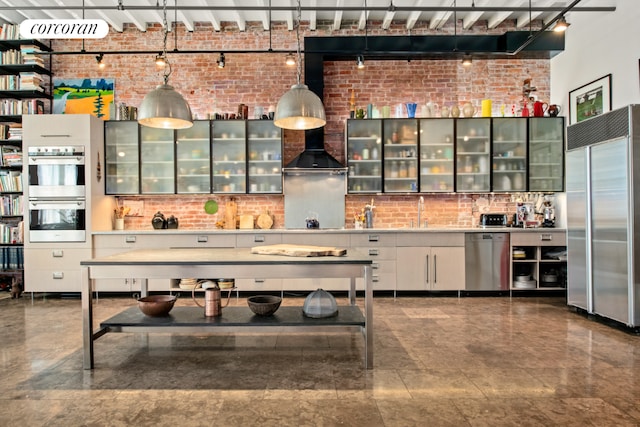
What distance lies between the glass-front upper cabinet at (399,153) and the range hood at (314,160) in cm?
76

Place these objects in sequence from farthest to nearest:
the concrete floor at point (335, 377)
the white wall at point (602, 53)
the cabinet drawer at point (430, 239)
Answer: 1. the cabinet drawer at point (430, 239)
2. the white wall at point (602, 53)
3. the concrete floor at point (335, 377)

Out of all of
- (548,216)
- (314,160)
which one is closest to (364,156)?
(314,160)

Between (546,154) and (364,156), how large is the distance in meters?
2.91

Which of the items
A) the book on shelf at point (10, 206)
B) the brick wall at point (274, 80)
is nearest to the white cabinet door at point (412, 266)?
the brick wall at point (274, 80)

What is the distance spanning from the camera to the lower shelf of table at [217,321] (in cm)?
344

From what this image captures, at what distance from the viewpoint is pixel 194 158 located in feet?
21.7

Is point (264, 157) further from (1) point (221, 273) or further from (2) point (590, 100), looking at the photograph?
(2) point (590, 100)

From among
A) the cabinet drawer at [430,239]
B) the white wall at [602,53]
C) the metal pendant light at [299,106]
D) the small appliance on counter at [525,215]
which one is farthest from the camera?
the small appliance on counter at [525,215]

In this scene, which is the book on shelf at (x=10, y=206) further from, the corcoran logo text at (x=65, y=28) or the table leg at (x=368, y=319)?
the table leg at (x=368, y=319)

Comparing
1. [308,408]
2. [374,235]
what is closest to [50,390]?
[308,408]

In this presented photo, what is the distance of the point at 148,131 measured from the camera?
6.59 meters

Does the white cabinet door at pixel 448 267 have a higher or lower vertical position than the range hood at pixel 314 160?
lower

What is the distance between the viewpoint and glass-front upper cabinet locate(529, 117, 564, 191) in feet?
21.4

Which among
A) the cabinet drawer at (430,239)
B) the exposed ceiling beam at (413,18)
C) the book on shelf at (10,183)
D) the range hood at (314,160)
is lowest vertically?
the cabinet drawer at (430,239)
